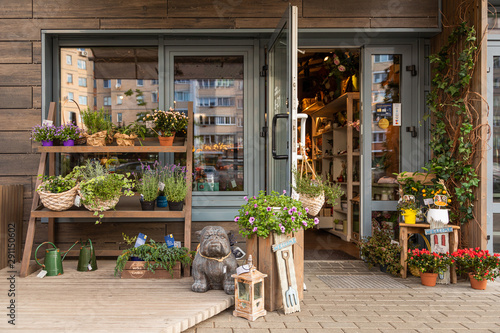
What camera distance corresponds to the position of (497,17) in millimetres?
4359

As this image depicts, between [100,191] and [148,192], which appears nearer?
[100,191]

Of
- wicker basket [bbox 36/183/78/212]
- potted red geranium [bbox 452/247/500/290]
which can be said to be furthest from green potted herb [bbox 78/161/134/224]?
potted red geranium [bbox 452/247/500/290]

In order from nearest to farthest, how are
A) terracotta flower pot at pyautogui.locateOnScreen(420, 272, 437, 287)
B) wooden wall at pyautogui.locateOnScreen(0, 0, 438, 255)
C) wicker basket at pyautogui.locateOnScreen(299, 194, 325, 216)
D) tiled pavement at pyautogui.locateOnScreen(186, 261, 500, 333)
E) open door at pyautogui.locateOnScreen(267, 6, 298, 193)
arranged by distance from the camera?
tiled pavement at pyautogui.locateOnScreen(186, 261, 500, 333)
open door at pyautogui.locateOnScreen(267, 6, 298, 193)
wicker basket at pyautogui.locateOnScreen(299, 194, 325, 216)
terracotta flower pot at pyautogui.locateOnScreen(420, 272, 437, 287)
wooden wall at pyautogui.locateOnScreen(0, 0, 438, 255)

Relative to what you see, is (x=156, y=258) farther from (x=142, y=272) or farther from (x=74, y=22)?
(x=74, y=22)

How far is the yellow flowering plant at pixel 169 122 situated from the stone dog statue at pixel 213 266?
1.29m

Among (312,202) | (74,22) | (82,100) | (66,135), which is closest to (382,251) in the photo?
(312,202)

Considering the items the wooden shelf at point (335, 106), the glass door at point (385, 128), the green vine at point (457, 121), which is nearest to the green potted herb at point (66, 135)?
the glass door at point (385, 128)

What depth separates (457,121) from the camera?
4102mm

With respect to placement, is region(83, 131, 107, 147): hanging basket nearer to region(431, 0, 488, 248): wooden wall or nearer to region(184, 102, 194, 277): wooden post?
region(184, 102, 194, 277): wooden post

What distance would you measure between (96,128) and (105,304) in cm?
189

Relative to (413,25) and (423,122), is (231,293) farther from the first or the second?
(413,25)

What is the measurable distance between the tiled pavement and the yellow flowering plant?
191 cm

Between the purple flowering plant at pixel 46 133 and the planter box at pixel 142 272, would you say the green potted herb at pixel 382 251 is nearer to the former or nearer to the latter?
the planter box at pixel 142 272

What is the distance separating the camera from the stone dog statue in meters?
3.10
